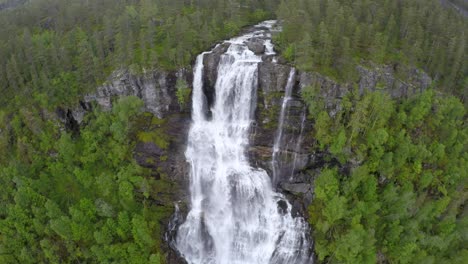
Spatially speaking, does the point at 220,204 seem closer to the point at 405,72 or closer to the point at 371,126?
the point at 371,126

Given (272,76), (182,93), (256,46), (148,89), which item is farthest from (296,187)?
(148,89)

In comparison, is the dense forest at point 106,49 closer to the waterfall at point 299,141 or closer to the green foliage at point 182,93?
the green foliage at point 182,93

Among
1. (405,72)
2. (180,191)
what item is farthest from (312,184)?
(405,72)

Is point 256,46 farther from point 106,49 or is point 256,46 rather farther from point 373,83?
point 106,49

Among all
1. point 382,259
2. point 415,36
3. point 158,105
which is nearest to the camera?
point 382,259

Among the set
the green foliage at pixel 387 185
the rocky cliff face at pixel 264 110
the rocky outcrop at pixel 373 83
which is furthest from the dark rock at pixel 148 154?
the rocky outcrop at pixel 373 83

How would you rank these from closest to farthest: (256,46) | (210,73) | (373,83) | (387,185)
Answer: (387,185) → (373,83) → (210,73) → (256,46)
